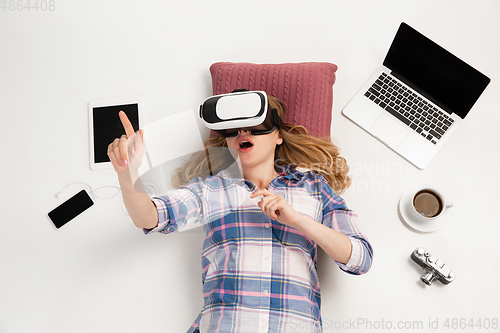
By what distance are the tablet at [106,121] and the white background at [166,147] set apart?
0.14 feet

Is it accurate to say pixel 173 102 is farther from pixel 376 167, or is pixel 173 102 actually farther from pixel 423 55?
pixel 423 55

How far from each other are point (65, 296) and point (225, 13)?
1440mm

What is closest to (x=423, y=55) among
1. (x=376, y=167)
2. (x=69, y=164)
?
(x=376, y=167)

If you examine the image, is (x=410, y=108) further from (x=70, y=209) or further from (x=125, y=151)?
(x=70, y=209)

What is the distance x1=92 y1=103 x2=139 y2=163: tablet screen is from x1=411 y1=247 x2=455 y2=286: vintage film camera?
126 cm

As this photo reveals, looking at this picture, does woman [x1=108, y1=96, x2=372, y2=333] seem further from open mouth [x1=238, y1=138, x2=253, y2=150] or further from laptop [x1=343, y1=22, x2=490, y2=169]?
laptop [x1=343, y1=22, x2=490, y2=169]

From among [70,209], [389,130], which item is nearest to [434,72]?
[389,130]

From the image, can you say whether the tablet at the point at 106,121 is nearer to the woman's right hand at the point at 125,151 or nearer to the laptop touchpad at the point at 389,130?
the woman's right hand at the point at 125,151

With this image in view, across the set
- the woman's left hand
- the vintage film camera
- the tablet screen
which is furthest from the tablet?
the vintage film camera

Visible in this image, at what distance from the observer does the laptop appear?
4.08 ft

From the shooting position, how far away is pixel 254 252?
1023 mm

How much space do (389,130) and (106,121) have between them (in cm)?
124

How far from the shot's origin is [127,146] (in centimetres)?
82

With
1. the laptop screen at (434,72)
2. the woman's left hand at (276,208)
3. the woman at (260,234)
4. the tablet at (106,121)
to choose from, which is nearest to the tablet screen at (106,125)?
the tablet at (106,121)
